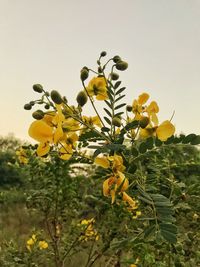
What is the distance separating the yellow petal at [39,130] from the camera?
4.38 ft

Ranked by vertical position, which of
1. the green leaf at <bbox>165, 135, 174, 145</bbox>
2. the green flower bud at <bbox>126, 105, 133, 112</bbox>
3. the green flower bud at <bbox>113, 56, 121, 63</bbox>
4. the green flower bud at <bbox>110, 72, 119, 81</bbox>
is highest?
the green flower bud at <bbox>113, 56, 121, 63</bbox>

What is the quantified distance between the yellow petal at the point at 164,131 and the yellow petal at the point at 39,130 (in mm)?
331

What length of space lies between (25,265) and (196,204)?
65.7 inches

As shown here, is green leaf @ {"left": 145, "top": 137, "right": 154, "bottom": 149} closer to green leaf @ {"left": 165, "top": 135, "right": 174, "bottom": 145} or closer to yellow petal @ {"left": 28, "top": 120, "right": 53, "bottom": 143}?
green leaf @ {"left": 165, "top": 135, "right": 174, "bottom": 145}

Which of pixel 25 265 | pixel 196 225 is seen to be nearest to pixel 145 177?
pixel 196 225

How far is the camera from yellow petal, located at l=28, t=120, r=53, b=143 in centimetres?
134

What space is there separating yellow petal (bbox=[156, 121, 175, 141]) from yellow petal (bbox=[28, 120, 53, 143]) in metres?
0.33

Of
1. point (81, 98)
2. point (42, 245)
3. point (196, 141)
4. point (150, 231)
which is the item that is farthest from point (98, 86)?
point (42, 245)

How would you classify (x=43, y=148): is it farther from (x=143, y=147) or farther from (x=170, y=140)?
(x=170, y=140)

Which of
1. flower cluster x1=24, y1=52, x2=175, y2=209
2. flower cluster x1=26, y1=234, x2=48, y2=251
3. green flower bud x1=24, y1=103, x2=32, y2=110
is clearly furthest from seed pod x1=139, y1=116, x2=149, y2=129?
flower cluster x1=26, y1=234, x2=48, y2=251

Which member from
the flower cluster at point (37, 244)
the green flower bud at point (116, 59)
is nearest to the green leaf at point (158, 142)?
the green flower bud at point (116, 59)

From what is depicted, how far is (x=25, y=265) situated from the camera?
11.6ft

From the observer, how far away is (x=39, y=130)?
1339 millimetres

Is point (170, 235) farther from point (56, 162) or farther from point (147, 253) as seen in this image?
point (56, 162)
